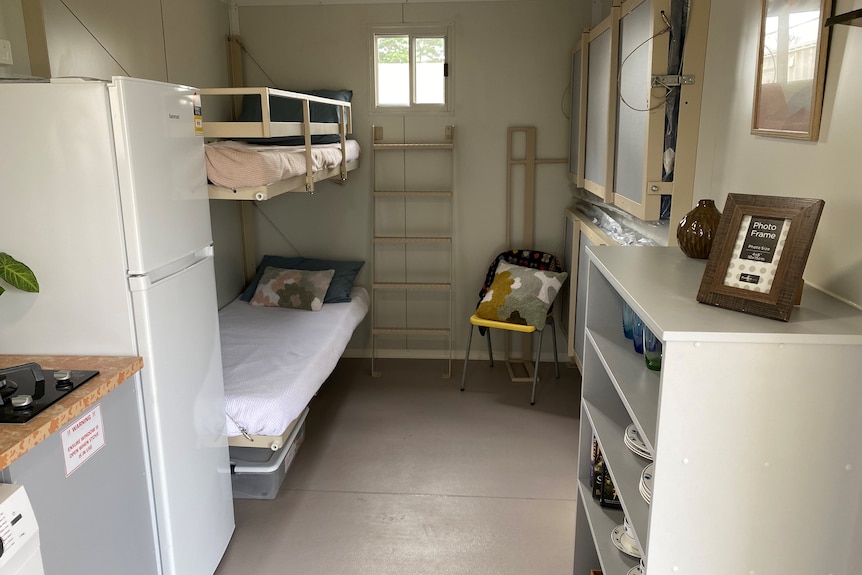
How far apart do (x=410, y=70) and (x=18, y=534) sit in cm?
376

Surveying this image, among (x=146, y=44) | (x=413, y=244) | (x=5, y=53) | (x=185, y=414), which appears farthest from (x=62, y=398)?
(x=413, y=244)

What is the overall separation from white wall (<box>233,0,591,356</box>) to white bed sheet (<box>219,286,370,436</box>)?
0.69 m

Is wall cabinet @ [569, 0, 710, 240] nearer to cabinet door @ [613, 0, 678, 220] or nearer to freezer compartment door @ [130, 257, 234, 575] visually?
cabinet door @ [613, 0, 678, 220]

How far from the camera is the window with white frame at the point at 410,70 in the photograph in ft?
14.4

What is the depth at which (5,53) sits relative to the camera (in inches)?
86.8

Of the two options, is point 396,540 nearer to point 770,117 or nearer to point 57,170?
point 57,170

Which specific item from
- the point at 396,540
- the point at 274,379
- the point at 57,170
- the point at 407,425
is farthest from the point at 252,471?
the point at 57,170

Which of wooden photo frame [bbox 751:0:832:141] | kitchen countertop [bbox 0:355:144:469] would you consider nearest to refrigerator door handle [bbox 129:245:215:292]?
kitchen countertop [bbox 0:355:144:469]

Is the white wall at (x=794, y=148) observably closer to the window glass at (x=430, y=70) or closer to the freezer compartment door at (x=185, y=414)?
the freezer compartment door at (x=185, y=414)

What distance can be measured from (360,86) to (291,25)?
0.60 m

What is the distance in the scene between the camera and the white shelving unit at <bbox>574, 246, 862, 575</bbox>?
44.5 inches

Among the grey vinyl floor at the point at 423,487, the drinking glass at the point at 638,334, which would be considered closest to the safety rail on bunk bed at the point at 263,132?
the grey vinyl floor at the point at 423,487

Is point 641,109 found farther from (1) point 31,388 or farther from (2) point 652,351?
(1) point 31,388

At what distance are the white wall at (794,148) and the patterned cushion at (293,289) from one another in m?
2.60
